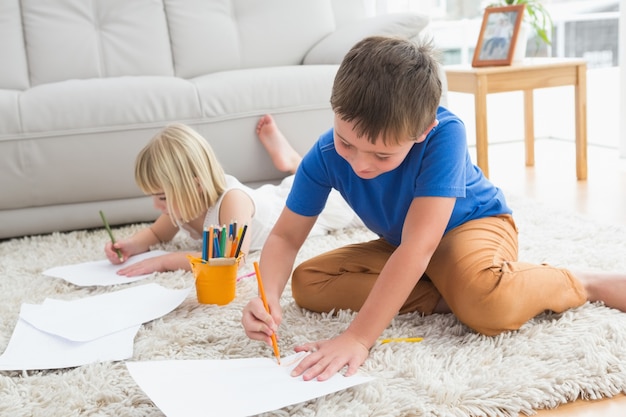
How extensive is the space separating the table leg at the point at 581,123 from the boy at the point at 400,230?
132cm

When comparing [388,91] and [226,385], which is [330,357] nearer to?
[226,385]

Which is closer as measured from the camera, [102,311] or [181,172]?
[102,311]

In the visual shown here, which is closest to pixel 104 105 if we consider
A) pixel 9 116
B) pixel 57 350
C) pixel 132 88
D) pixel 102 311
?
pixel 132 88

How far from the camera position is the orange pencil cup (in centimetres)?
134

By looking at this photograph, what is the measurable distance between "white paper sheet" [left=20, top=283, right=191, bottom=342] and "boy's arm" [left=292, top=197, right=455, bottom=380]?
39cm

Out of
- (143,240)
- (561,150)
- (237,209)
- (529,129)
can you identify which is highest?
(237,209)

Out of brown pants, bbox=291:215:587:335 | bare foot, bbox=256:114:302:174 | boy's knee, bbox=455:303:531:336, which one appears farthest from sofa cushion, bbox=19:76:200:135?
boy's knee, bbox=455:303:531:336

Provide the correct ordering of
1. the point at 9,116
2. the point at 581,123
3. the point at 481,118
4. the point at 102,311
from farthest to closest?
1. the point at 581,123
2. the point at 481,118
3. the point at 9,116
4. the point at 102,311

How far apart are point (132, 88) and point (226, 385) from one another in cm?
130

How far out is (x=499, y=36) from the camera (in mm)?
2643

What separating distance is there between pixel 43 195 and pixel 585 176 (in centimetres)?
172

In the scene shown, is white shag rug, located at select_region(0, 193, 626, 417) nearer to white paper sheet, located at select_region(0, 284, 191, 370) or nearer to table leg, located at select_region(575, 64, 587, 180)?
white paper sheet, located at select_region(0, 284, 191, 370)

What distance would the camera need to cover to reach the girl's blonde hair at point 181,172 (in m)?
1.60

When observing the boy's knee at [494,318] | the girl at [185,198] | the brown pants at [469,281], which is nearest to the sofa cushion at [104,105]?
the girl at [185,198]
